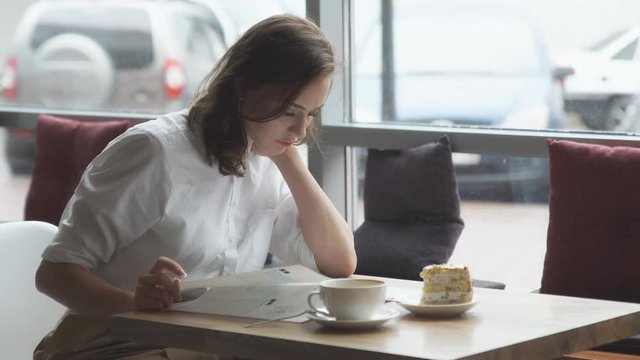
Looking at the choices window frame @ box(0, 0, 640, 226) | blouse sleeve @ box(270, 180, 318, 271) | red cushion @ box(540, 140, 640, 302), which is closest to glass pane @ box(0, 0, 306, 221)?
window frame @ box(0, 0, 640, 226)

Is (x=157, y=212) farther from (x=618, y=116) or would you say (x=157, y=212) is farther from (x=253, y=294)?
(x=618, y=116)

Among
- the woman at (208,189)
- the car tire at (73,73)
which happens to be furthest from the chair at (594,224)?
the car tire at (73,73)

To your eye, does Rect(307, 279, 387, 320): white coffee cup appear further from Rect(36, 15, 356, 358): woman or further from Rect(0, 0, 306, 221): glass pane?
Rect(0, 0, 306, 221): glass pane

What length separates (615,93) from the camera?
390cm

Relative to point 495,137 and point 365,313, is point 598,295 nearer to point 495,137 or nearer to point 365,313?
point 495,137

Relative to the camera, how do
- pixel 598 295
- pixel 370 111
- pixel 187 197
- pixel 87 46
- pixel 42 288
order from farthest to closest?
pixel 87 46, pixel 370 111, pixel 598 295, pixel 187 197, pixel 42 288

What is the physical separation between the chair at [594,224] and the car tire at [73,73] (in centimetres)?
239

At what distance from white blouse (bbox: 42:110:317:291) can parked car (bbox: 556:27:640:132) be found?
5.21ft

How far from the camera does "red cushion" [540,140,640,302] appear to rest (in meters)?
3.45

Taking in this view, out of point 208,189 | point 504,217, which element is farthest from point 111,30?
point 208,189

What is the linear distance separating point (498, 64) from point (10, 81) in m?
2.52

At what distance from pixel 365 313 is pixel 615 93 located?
7.00 feet

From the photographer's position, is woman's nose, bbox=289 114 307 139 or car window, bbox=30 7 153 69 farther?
car window, bbox=30 7 153 69

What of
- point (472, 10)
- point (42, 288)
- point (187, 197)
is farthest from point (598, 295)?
point (42, 288)
